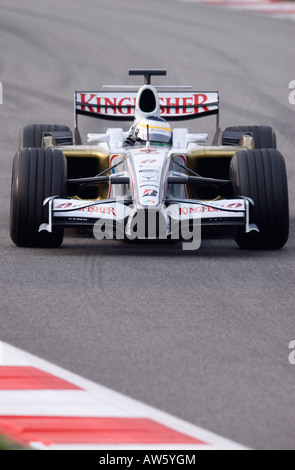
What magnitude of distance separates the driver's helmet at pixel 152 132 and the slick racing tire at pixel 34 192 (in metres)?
1.16

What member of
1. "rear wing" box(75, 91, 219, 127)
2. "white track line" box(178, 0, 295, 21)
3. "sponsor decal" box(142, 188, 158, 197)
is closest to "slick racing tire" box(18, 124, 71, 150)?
"rear wing" box(75, 91, 219, 127)

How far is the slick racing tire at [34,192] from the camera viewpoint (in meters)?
9.02

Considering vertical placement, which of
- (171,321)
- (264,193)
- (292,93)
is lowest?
(171,321)

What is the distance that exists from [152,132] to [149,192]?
5.21ft

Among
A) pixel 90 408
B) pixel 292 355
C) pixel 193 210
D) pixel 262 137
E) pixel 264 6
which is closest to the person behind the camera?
pixel 90 408

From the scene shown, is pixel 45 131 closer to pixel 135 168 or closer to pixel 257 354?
pixel 135 168

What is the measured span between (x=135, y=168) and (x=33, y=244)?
101 cm

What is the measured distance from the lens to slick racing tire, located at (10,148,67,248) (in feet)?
29.6

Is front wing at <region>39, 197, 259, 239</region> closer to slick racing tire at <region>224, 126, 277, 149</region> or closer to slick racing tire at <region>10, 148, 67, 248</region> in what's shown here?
slick racing tire at <region>10, 148, 67, 248</region>

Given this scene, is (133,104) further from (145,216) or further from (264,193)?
(145,216)

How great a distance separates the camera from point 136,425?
4930 millimetres

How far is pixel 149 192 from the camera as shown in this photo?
8.81 m

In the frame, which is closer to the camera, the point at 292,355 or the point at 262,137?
the point at 292,355

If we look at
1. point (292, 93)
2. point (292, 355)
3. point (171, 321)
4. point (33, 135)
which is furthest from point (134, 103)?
point (292, 93)
